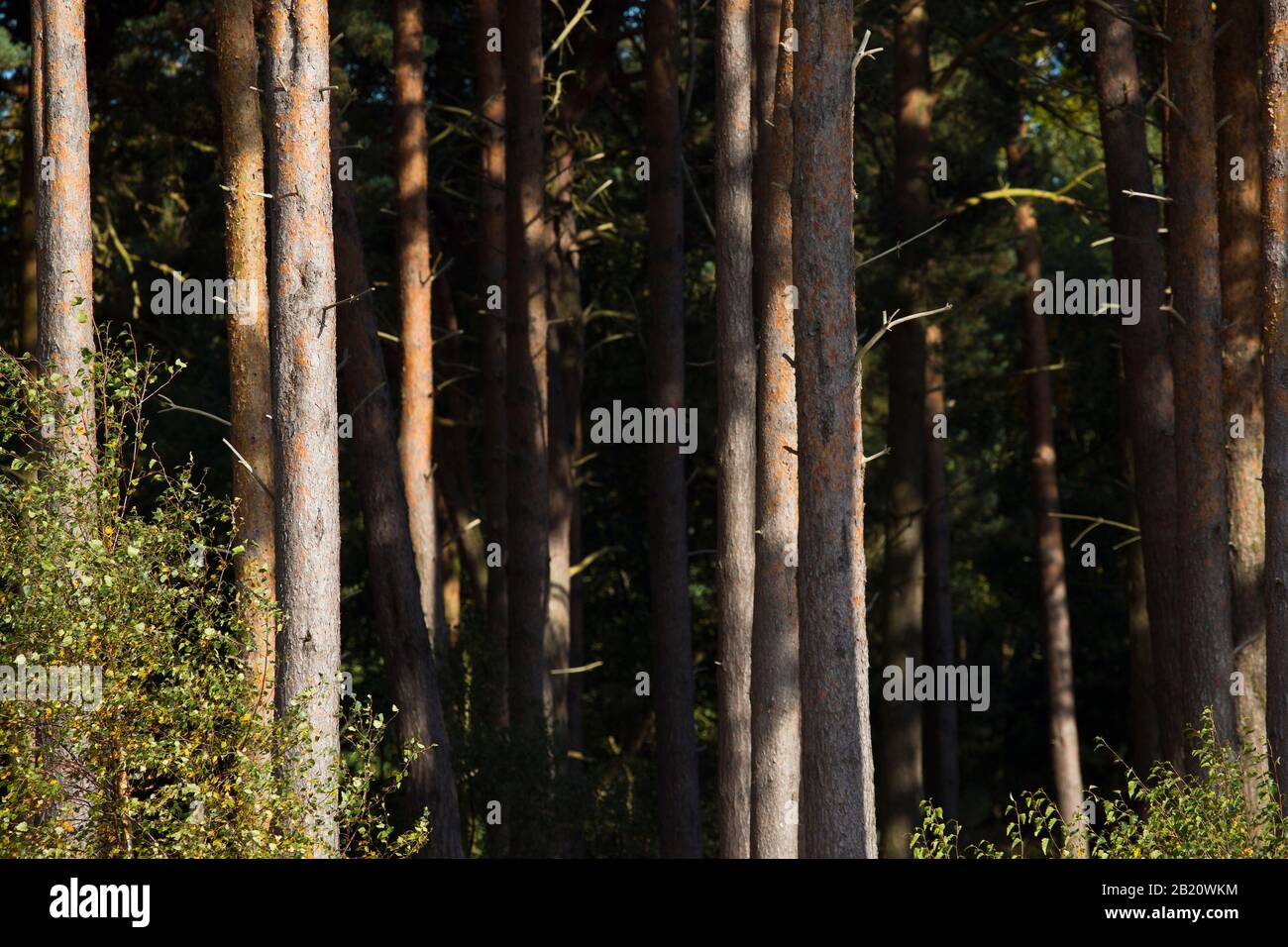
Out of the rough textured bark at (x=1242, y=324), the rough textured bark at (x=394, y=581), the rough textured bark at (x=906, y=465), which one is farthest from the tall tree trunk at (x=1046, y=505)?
the rough textured bark at (x=394, y=581)

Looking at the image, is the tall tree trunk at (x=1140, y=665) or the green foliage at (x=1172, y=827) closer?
the green foliage at (x=1172, y=827)

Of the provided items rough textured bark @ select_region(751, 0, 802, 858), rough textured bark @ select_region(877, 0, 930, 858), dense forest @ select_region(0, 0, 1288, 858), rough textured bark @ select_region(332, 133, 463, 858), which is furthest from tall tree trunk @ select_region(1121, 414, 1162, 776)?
Answer: rough textured bark @ select_region(332, 133, 463, 858)

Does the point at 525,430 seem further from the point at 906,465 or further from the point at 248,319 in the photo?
the point at 248,319

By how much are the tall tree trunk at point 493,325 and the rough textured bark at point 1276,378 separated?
843cm

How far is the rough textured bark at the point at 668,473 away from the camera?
48.5 ft

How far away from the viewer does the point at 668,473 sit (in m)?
15.3

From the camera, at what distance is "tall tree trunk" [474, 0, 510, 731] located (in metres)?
17.0

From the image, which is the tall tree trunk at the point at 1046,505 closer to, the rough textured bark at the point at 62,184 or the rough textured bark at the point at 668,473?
the rough textured bark at the point at 668,473

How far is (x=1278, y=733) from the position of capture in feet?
34.0

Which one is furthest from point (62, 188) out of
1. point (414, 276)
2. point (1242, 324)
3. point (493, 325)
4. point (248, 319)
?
point (1242, 324)

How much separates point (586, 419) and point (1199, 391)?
49.2 ft

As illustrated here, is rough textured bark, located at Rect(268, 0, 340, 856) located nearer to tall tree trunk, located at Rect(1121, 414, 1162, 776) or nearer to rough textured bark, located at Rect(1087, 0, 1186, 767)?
rough textured bark, located at Rect(1087, 0, 1186, 767)

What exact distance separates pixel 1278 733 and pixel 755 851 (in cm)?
357
